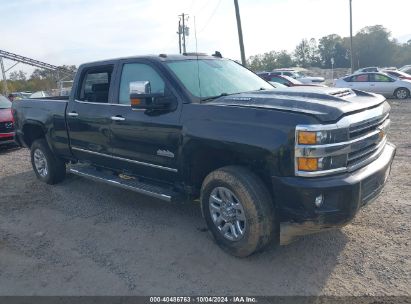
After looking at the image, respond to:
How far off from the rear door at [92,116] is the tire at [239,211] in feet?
6.05

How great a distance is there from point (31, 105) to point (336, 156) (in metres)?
5.24

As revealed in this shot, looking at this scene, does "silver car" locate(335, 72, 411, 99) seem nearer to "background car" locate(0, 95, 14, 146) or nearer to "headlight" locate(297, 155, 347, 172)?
"background car" locate(0, 95, 14, 146)

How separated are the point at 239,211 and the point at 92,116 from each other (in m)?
2.56

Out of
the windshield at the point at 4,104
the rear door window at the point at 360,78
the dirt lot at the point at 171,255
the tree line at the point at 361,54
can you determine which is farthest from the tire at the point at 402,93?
the tree line at the point at 361,54

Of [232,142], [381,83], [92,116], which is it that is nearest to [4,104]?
[92,116]

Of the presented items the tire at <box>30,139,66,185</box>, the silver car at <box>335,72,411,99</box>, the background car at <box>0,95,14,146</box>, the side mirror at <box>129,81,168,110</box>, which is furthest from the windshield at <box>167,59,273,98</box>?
the silver car at <box>335,72,411,99</box>

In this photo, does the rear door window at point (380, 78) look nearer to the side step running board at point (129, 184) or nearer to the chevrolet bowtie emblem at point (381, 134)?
the chevrolet bowtie emblem at point (381, 134)

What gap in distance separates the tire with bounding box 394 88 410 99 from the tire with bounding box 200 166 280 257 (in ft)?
59.7

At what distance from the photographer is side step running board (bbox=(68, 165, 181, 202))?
14.8 feet

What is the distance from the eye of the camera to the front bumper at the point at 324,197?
3.38m

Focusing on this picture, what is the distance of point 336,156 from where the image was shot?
3.46m

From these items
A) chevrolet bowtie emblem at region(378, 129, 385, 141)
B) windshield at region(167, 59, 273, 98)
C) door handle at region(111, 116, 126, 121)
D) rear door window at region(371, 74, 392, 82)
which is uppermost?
rear door window at region(371, 74, 392, 82)

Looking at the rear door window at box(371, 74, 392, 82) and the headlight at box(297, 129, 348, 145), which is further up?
the rear door window at box(371, 74, 392, 82)

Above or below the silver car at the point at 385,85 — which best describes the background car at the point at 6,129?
below
